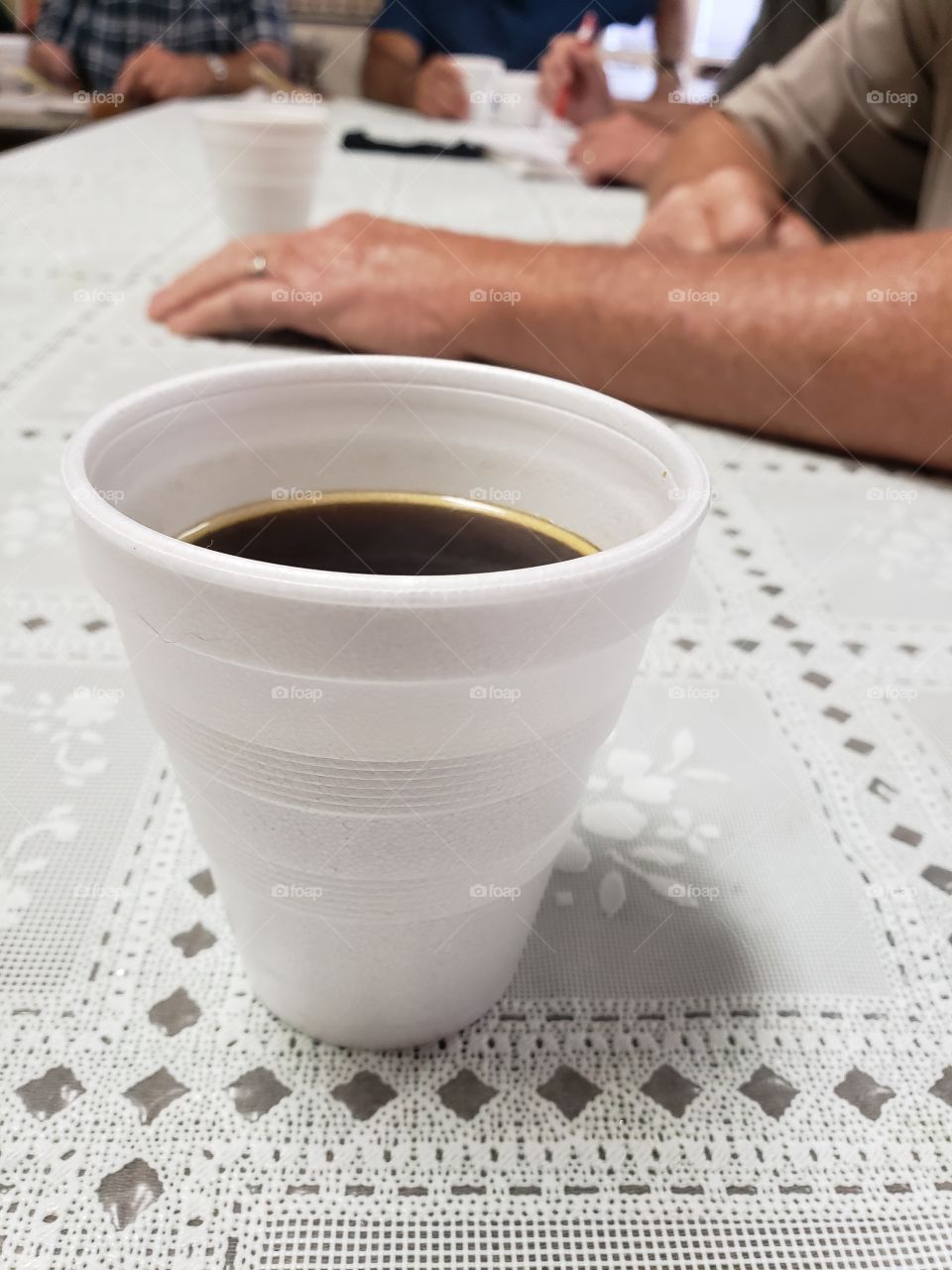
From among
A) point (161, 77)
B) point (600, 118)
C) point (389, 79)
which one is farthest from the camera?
point (389, 79)

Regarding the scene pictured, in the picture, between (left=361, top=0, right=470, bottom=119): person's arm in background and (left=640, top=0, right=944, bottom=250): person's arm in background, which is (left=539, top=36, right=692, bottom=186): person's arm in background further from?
(left=361, top=0, right=470, bottom=119): person's arm in background

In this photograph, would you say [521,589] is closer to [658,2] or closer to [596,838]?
[596,838]

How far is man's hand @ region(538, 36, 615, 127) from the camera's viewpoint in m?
2.01

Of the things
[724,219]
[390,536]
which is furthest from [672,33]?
[390,536]

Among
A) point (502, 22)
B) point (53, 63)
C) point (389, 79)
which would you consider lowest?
point (53, 63)

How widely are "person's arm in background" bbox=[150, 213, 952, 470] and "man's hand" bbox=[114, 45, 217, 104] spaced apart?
1.82m

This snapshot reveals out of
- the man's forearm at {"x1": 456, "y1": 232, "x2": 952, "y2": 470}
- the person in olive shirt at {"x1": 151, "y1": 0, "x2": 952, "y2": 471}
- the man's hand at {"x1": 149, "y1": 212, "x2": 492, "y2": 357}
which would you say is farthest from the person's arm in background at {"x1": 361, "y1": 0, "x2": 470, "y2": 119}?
the man's forearm at {"x1": 456, "y1": 232, "x2": 952, "y2": 470}

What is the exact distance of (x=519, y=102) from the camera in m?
2.00

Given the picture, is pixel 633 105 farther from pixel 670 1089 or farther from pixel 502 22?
pixel 670 1089

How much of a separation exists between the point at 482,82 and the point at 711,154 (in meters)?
1.07

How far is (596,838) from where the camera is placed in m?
0.45

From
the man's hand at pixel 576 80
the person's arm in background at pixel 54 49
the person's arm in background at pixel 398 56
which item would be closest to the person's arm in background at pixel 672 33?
the person's arm in background at pixel 398 56

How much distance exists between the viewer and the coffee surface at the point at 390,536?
13.6 inches

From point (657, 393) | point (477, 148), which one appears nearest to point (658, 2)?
point (477, 148)
